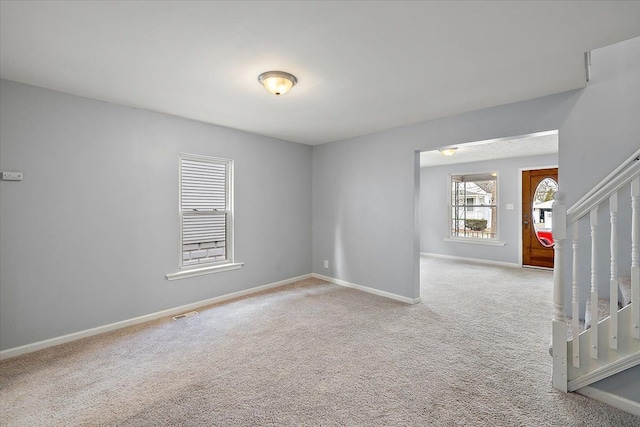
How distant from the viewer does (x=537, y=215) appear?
238 inches

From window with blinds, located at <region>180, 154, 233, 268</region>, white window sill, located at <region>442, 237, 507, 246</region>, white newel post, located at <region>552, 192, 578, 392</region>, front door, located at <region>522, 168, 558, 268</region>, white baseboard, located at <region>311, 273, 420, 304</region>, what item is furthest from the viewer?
white window sill, located at <region>442, 237, 507, 246</region>

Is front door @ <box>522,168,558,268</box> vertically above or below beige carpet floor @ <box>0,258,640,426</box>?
above

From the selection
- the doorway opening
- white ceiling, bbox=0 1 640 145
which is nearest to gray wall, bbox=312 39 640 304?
white ceiling, bbox=0 1 640 145

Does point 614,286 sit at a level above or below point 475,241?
above

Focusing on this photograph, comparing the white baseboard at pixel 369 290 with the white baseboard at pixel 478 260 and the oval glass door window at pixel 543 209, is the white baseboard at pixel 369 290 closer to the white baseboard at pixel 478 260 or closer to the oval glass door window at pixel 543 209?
the white baseboard at pixel 478 260

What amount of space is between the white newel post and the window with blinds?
12.1 ft

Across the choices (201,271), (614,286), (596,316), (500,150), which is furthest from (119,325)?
(500,150)

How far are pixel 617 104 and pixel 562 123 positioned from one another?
402 millimetres

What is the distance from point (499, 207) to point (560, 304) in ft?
17.2

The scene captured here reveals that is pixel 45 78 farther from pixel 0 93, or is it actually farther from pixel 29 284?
pixel 29 284

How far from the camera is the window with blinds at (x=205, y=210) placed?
3.74m

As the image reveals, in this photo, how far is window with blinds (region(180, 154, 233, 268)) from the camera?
12.3ft

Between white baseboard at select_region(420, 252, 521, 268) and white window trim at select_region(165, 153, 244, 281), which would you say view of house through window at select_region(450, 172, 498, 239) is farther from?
white window trim at select_region(165, 153, 244, 281)

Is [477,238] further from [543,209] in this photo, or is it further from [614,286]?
[614,286]
